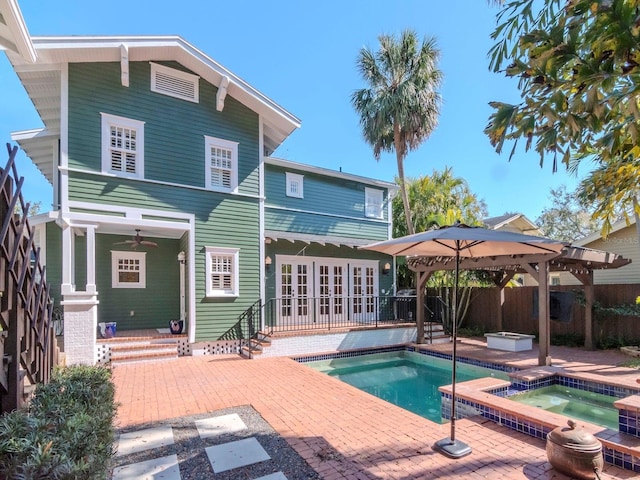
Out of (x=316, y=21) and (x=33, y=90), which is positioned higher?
(x=316, y=21)

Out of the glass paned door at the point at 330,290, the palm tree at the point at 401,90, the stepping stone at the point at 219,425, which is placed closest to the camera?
the stepping stone at the point at 219,425

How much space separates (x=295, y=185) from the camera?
13.1 metres

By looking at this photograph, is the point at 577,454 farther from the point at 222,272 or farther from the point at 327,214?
the point at 327,214

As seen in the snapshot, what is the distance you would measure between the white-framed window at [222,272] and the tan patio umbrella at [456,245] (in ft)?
20.7

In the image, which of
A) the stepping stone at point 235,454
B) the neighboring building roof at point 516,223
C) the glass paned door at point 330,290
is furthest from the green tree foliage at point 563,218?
the stepping stone at point 235,454

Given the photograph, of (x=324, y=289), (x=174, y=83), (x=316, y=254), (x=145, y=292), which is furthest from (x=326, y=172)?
(x=145, y=292)

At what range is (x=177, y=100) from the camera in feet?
33.0

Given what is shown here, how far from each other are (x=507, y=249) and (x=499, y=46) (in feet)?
9.78

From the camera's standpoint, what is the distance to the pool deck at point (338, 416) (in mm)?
3660

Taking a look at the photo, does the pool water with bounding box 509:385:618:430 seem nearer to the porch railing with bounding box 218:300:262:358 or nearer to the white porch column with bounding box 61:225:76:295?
the porch railing with bounding box 218:300:262:358

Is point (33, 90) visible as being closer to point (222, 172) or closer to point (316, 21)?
point (222, 172)

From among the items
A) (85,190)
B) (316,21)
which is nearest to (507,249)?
(85,190)

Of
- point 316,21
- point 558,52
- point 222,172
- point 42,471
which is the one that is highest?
point 316,21

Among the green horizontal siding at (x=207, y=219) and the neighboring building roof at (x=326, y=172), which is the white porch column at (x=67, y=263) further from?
the neighboring building roof at (x=326, y=172)
